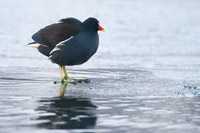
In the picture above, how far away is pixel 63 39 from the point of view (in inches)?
290

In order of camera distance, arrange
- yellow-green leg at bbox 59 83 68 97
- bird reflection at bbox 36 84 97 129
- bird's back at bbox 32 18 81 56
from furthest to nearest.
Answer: bird's back at bbox 32 18 81 56 → yellow-green leg at bbox 59 83 68 97 → bird reflection at bbox 36 84 97 129

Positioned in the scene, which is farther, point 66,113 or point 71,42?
point 71,42

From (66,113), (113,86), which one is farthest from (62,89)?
(66,113)

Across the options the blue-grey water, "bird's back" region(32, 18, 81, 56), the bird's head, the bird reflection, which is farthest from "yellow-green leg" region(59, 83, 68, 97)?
the bird's head

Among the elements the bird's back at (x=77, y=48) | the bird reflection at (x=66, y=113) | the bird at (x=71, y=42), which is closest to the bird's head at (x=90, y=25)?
the bird at (x=71, y=42)

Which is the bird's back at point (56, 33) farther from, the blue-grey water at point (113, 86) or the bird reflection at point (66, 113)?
the bird reflection at point (66, 113)

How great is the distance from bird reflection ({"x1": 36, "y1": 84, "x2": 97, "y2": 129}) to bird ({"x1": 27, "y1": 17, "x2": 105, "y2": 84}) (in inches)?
53.6

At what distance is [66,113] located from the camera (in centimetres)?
503

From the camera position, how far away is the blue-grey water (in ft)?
15.4

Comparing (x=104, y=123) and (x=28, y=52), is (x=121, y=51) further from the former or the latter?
(x=104, y=123)

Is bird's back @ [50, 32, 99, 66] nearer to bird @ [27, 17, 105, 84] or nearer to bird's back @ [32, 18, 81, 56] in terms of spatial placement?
bird @ [27, 17, 105, 84]

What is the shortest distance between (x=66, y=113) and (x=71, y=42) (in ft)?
7.88

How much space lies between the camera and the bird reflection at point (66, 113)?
453cm

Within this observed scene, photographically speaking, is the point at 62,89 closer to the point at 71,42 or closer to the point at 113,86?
the point at 113,86
